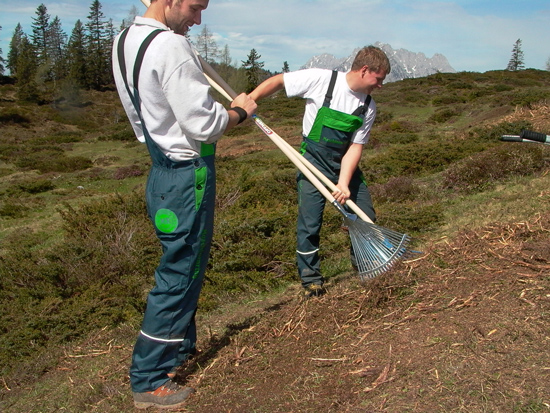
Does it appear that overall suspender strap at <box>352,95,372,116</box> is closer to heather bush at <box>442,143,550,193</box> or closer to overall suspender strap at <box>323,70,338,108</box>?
overall suspender strap at <box>323,70,338,108</box>

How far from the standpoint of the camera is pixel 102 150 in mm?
26562

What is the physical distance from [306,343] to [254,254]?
2885 mm

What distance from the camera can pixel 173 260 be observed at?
8.93ft

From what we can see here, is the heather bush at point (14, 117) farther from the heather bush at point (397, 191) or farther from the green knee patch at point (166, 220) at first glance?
the green knee patch at point (166, 220)

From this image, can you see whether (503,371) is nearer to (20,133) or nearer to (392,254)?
(392,254)

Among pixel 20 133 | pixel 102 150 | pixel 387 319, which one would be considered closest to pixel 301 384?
pixel 387 319

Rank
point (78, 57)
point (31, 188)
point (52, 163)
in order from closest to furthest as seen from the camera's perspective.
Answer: point (31, 188) → point (52, 163) → point (78, 57)

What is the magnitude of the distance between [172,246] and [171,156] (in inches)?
18.1

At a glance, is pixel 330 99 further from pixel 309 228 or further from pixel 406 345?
pixel 406 345

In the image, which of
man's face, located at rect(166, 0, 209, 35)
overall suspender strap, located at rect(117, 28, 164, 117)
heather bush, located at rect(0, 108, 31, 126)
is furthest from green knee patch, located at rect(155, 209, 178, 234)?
heather bush, located at rect(0, 108, 31, 126)

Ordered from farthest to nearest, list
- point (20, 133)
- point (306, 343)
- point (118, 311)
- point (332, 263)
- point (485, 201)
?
point (20, 133), point (485, 201), point (332, 263), point (118, 311), point (306, 343)

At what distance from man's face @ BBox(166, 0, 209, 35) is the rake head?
1838 millimetres

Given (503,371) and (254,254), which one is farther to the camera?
(254,254)

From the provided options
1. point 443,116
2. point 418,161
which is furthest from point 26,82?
point 418,161
